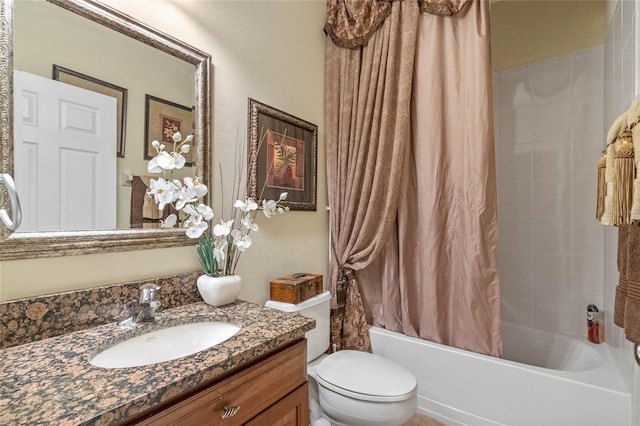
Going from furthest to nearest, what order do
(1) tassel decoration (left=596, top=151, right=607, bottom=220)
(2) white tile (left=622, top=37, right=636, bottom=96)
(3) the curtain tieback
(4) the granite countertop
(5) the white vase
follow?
(3) the curtain tieback
(2) white tile (left=622, top=37, right=636, bottom=96)
(5) the white vase
(1) tassel decoration (left=596, top=151, right=607, bottom=220)
(4) the granite countertop

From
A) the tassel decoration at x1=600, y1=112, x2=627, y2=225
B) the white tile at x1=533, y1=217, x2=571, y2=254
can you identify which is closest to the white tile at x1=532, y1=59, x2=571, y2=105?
the white tile at x1=533, y1=217, x2=571, y2=254

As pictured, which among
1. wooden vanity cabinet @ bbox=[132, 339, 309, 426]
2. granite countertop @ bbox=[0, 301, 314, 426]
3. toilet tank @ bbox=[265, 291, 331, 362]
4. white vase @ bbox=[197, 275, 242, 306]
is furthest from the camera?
toilet tank @ bbox=[265, 291, 331, 362]

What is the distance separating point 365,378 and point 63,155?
1.43m

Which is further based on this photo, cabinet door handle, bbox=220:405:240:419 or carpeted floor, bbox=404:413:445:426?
carpeted floor, bbox=404:413:445:426

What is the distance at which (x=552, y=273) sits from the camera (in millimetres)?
2113

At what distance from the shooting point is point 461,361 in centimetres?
159

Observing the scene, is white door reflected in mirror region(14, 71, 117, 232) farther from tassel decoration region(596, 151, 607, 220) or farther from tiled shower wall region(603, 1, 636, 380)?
tiled shower wall region(603, 1, 636, 380)

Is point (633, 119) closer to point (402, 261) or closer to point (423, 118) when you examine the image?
point (423, 118)

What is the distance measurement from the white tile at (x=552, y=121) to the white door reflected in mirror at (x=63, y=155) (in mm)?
2562

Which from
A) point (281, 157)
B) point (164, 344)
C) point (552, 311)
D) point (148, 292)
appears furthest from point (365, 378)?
point (552, 311)

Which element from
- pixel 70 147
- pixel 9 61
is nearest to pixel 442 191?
pixel 70 147

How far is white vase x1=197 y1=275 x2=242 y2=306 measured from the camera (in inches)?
45.6

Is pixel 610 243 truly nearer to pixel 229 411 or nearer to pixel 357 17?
pixel 357 17

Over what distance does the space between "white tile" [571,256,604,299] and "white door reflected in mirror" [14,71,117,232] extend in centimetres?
264
